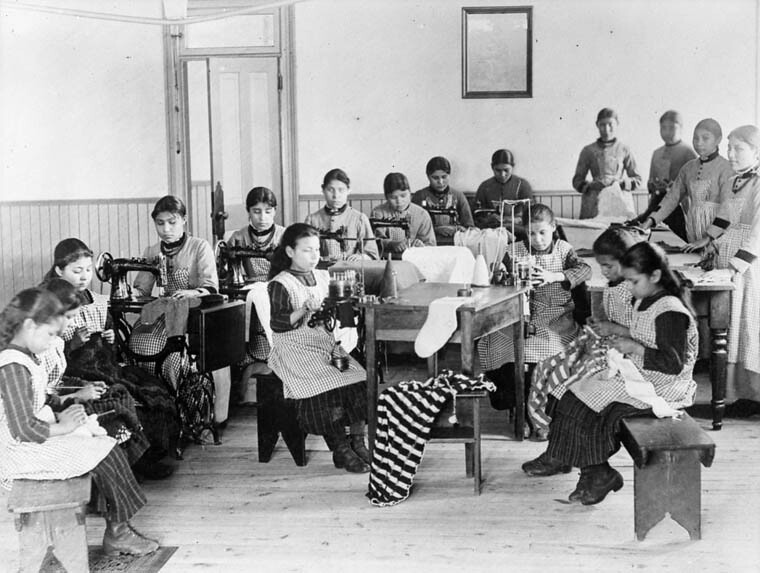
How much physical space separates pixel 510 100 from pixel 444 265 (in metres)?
3.33

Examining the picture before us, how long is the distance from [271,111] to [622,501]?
5202mm

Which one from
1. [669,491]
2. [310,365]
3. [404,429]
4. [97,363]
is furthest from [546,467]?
[97,363]

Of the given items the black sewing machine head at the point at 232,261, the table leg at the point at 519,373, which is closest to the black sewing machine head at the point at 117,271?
the black sewing machine head at the point at 232,261

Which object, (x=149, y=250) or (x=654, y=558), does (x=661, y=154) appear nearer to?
(x=149, y=250)

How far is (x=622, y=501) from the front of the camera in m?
3.91

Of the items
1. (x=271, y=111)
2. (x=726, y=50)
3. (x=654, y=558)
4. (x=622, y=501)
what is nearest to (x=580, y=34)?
(x=726, y=50)

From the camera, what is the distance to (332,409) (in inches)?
170

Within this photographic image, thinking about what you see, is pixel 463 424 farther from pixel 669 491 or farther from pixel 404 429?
pixel 669 491

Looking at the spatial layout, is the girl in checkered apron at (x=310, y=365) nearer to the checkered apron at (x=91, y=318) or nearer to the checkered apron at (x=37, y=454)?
the checkered apron at (x=91, y=318)

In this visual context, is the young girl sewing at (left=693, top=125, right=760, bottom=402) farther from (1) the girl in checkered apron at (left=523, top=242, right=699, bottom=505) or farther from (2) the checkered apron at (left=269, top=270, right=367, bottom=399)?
(2) the checkered apron at (left=269, top=270, right=367, bottom=399)

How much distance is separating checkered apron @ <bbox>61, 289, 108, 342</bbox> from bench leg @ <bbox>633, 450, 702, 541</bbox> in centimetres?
241

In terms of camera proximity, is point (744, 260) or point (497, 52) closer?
point (744, 260)

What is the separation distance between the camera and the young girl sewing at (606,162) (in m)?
7.54

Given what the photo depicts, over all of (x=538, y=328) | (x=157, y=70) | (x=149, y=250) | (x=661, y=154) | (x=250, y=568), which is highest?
(x=157, y=70)
